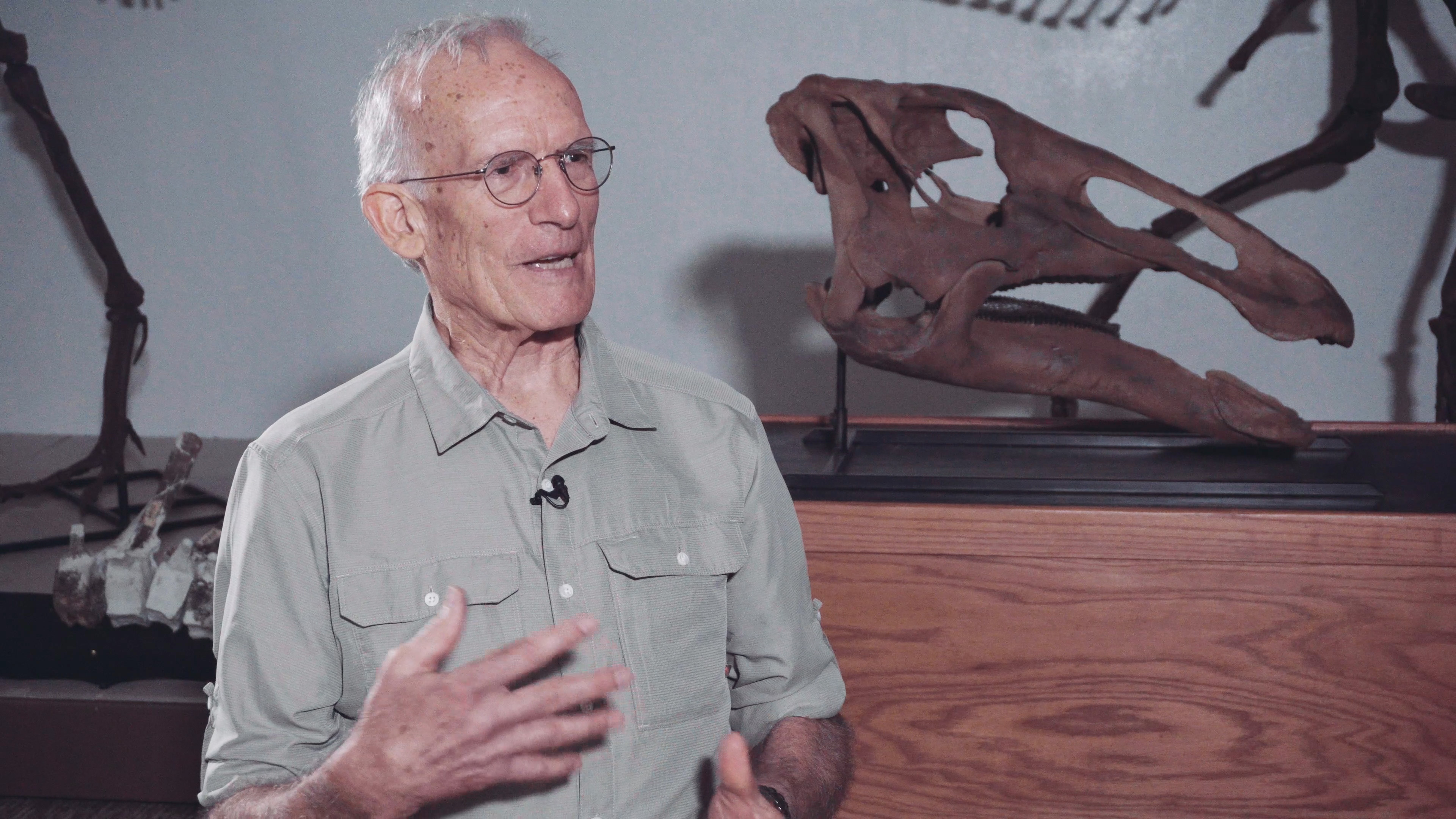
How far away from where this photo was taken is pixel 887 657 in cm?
186

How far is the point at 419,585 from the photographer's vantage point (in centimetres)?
121

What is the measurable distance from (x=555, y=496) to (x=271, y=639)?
0.30 meters

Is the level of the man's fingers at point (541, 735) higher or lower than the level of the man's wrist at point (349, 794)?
higher

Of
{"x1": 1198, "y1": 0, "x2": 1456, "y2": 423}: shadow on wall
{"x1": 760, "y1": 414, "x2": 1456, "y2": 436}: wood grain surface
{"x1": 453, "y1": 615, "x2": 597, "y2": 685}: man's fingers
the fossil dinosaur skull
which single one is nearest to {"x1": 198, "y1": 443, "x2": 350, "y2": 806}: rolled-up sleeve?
{"x1": 453, "y1": 615, "x2": 597, "y2": 685}: man's fingers

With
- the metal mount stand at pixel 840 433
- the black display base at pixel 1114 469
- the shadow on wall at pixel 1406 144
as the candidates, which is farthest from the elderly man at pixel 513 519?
the shadow on wall at pixel 1406 144

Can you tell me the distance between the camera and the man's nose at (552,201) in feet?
4.07

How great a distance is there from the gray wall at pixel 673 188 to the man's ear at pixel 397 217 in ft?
6.90

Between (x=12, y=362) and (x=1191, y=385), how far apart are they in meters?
3.49

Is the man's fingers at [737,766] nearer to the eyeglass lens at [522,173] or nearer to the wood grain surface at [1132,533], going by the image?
the eyeglass lens at [522,173]

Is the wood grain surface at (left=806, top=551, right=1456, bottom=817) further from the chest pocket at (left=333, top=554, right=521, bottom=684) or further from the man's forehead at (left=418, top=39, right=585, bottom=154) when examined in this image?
the man's forehead at (left=418, top=39, right=585, bottom=154)

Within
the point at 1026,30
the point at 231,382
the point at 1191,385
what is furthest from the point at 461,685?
the point at 231,382

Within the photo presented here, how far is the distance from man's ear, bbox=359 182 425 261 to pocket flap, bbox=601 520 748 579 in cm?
38

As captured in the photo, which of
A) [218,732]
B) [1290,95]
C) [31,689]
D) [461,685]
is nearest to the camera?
[461,685]

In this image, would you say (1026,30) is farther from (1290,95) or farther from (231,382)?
(231,382)
